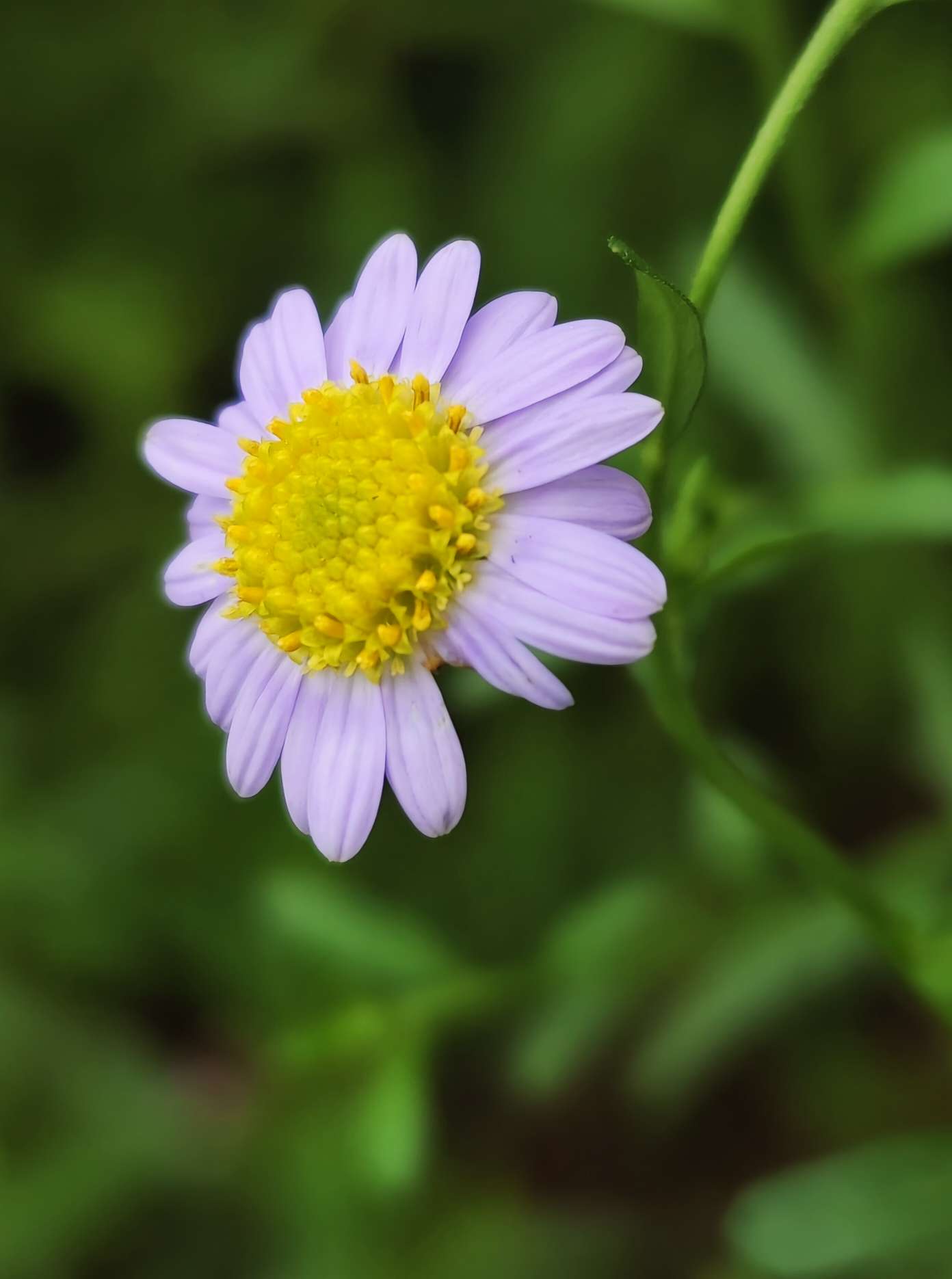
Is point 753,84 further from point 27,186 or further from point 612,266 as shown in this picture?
point 27,186

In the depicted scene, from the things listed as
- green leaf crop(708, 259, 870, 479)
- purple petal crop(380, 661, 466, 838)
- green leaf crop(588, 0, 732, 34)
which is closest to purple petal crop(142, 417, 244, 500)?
purple petal crop(380, 661, 466, 838)

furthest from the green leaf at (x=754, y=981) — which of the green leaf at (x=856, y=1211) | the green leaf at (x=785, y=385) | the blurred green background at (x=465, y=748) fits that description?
the green leaf at (x=785, y=385)

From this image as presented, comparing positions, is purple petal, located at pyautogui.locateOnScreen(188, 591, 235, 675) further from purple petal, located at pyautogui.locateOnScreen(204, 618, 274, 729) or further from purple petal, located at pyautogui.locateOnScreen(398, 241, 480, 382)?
purple petal, located at pyautogui.locateOnScreen(398, 241, 480, 382)

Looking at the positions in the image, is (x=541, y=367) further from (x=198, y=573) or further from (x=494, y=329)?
(x=198, y=573)

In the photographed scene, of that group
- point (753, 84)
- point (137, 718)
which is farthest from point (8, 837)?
point (753, 84)

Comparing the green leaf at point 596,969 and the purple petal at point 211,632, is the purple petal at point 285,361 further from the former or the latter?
the green leaf at point 596,969

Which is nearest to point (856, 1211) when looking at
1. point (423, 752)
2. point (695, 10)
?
point (423, 752)
